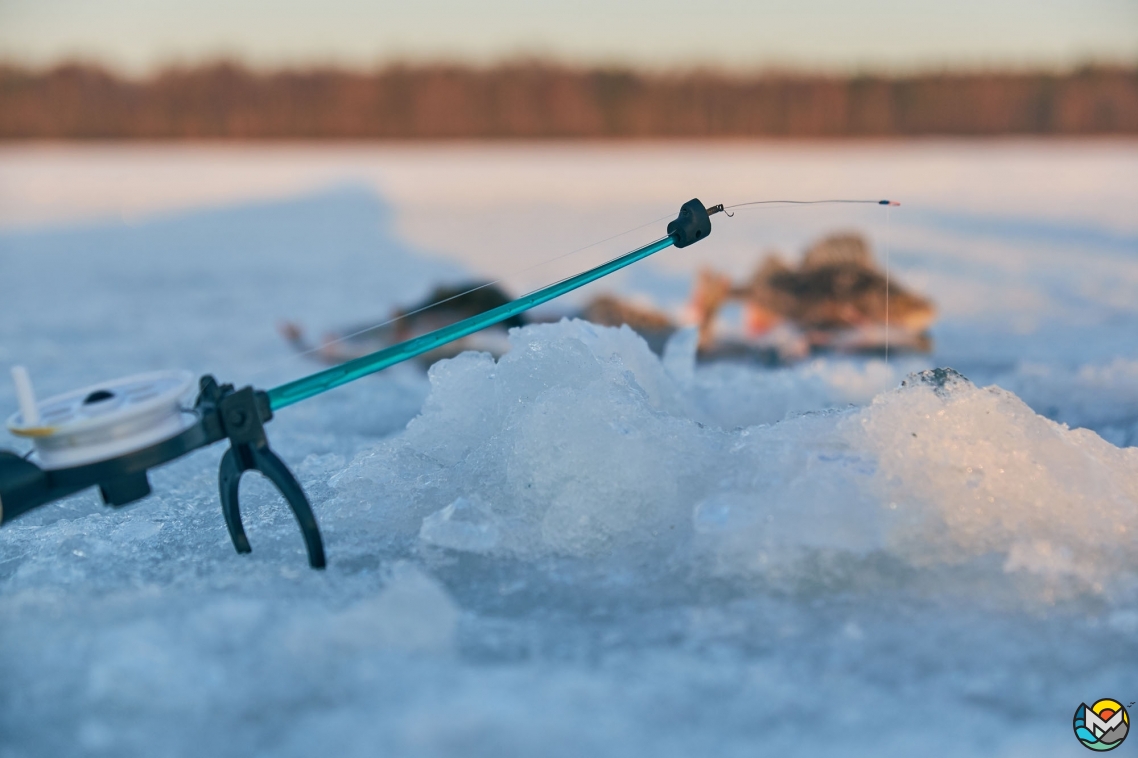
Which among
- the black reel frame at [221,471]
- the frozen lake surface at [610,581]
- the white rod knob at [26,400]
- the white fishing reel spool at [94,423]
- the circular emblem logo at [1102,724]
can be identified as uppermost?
the white rod knob at [26,400]

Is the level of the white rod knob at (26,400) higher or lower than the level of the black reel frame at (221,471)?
higher

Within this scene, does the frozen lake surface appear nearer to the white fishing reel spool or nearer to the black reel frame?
the black reel frame

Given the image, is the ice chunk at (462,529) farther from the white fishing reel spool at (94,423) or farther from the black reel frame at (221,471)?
the white fishing reel spool at (94,423)

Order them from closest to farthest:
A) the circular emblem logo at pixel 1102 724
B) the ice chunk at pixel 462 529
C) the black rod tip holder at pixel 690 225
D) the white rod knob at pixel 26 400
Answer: the circular emblem logo at pixel 1102 724 < the white rod knob at pixel 26 400 < the ice chunk at pixel 462 529 < the black rod tip holder at pixel 690 225

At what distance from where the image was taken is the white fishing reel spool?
135 cm

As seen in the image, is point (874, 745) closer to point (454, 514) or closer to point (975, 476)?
point (975, 476)

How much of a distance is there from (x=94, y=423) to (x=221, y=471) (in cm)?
27

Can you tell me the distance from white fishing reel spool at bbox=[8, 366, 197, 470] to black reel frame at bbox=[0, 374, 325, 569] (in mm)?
15

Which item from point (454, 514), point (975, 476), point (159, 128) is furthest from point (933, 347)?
point (159, 128)

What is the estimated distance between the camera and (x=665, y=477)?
5.52ft

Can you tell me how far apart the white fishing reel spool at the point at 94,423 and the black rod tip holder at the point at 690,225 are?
0.98 m

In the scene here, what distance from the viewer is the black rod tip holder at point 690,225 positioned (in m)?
1.81

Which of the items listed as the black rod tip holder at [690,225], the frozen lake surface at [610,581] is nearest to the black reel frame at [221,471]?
the frozen lake surface at [610,581]

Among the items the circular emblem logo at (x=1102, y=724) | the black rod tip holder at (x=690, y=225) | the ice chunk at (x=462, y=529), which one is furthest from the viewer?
the black rod tip holder at (x=690, y=225)
